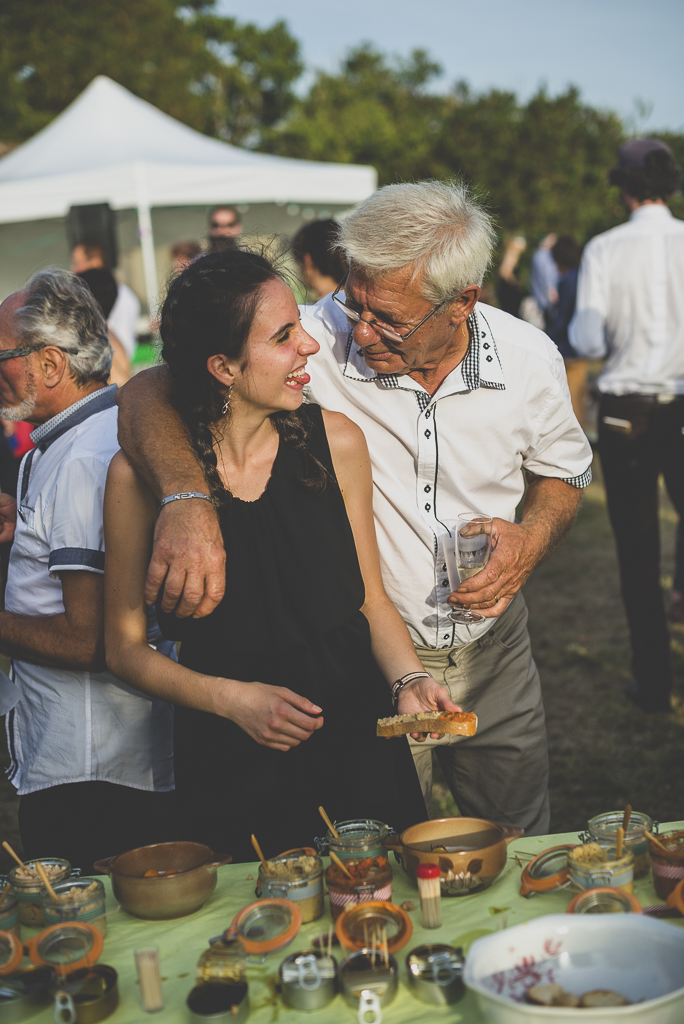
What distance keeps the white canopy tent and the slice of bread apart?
7943 millimetres

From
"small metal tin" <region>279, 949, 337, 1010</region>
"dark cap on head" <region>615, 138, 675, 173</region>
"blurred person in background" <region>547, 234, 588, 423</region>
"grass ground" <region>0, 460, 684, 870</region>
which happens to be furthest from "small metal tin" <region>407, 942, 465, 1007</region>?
"blurred person in background" <region>547, 234, 588, 423</region>

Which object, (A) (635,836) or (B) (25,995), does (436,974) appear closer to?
(A) (635,836)

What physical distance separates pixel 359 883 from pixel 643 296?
3529 mm

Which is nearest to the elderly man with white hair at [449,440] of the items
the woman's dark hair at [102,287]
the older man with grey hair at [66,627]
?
the older man with grey hair at [66,627]

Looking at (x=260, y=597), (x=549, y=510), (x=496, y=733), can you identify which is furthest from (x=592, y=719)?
(x=260, y=597)

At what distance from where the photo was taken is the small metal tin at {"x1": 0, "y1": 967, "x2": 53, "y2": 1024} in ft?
4.50

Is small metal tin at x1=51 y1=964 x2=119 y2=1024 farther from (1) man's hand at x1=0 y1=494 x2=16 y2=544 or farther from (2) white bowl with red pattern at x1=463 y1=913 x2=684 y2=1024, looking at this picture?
(1) man's hand at x1=0 y1=494 x2=16 y2=544

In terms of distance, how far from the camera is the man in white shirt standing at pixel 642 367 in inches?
166

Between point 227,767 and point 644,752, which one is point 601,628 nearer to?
point 644,752

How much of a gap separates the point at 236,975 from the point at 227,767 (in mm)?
683

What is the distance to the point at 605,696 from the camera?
4816 mm

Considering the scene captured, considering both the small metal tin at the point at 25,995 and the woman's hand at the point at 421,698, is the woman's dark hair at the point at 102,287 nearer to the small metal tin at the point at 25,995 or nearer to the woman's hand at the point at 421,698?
the woman's hand at the point at 421,698

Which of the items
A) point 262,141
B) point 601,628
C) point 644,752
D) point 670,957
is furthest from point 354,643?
point 262,141

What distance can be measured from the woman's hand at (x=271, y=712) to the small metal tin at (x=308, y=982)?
47 cm
